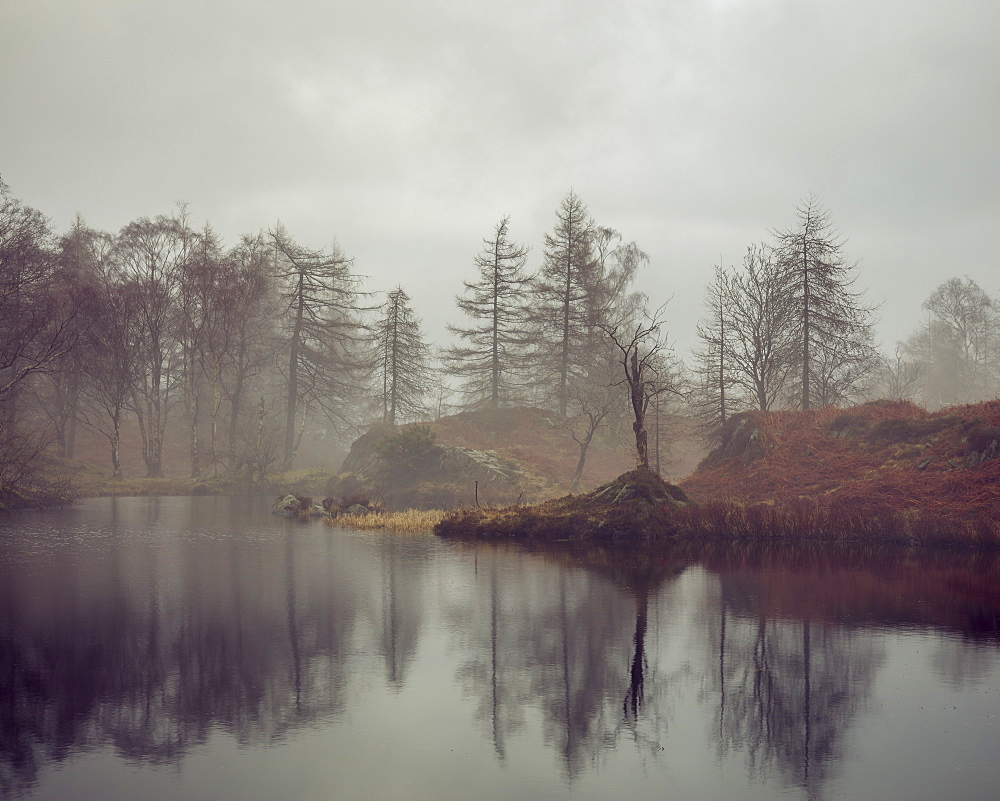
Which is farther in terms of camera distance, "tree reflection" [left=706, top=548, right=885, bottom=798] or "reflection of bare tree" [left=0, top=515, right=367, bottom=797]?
"reflection of bare tree" [left=0, top=515, right=367, bottom=797]

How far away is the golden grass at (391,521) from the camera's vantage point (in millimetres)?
26391

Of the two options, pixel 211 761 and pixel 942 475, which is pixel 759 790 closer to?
pixel 211 761

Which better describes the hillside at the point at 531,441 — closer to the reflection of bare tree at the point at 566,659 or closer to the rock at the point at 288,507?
the rock at the point at 288,507

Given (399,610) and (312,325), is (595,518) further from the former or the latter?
(312,325)

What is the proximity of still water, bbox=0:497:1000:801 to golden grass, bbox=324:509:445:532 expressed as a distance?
927 cm

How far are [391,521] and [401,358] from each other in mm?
32982

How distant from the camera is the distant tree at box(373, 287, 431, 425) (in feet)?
191

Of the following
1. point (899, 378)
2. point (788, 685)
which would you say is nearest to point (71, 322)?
point (788, 685)

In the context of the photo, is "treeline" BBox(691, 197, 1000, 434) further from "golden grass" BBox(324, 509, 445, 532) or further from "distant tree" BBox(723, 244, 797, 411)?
"golden grass" BBox(324, 509, 445, 532)

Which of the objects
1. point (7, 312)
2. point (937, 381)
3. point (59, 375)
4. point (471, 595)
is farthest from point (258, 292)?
point (937, 381)

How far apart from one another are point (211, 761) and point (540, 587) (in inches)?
348

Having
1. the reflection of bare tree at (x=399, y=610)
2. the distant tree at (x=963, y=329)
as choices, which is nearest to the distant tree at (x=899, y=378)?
the distant tree at (x=963, y=329)

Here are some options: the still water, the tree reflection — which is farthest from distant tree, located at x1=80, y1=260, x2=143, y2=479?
the tree reflection

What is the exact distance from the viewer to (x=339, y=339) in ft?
191
